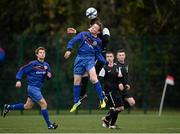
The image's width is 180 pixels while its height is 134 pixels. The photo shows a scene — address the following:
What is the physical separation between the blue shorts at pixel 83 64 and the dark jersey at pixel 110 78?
0.73m

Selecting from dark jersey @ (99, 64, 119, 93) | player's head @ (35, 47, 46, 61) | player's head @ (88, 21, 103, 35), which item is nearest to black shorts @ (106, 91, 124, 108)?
dark jersey @ (99, 64, 119, 93)

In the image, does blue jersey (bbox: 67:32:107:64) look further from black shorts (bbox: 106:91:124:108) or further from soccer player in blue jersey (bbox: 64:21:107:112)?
black shorts (bbox: 106:91:124:108)

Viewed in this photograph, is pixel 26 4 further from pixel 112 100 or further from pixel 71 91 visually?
pixel 112 100

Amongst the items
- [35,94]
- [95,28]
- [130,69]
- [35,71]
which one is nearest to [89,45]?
[95,28]

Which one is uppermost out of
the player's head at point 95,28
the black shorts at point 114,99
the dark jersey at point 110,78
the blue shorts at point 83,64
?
the player's head at point 95,28

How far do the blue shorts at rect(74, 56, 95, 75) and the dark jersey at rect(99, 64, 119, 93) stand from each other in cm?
73

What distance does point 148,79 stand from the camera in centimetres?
3161

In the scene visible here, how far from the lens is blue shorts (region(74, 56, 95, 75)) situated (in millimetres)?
20359

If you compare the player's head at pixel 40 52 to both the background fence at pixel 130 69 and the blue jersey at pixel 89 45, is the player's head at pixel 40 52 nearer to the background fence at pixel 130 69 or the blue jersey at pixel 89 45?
the blue jersey at pixel 89 45

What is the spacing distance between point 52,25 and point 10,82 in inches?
232

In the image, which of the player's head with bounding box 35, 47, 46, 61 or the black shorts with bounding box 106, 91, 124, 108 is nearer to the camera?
the player's head with bounding box 35, 47, 46, 61

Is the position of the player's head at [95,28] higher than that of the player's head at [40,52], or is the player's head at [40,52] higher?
the player's head at [95,28]

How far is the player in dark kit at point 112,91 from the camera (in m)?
20.8

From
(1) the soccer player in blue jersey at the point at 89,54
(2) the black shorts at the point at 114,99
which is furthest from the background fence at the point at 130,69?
(1) the soccer player in blue jersey at the point at 89,54
